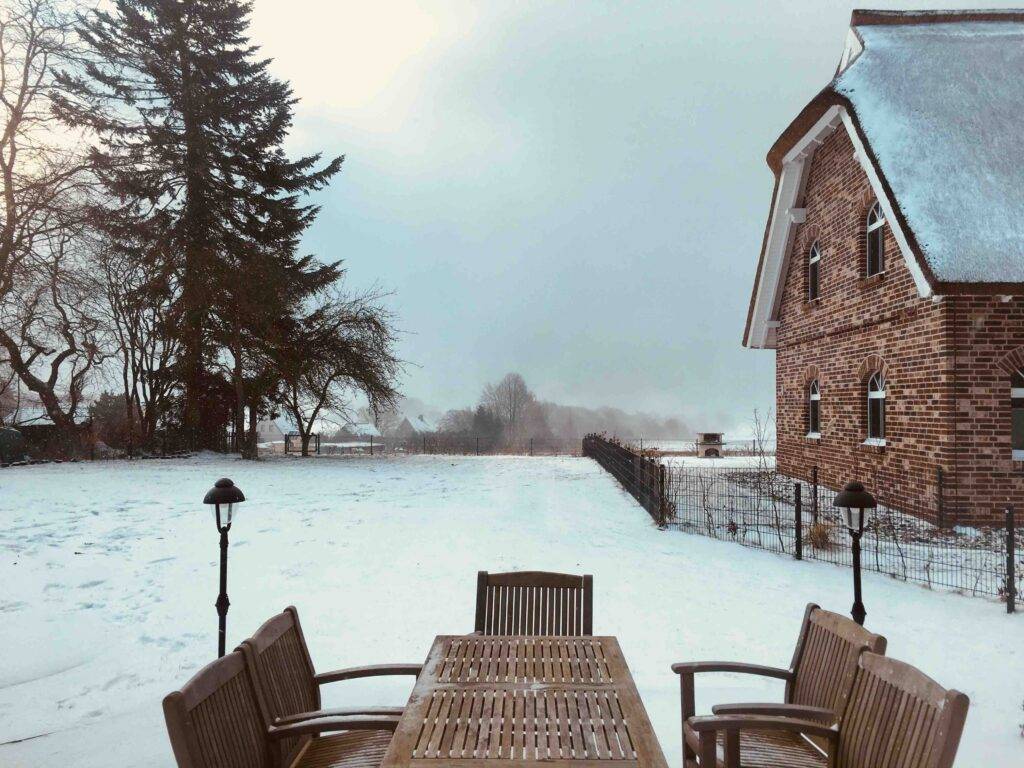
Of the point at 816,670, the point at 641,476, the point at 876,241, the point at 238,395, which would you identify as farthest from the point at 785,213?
the point at 238,395

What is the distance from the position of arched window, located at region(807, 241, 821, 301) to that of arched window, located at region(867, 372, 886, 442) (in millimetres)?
3132

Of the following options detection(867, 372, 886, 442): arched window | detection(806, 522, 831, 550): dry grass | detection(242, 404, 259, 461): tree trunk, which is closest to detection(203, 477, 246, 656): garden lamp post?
detection(806, 522, 831, 550): dry grass

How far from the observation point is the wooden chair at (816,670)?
8.42 ft

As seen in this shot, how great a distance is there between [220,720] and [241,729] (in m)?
0.18

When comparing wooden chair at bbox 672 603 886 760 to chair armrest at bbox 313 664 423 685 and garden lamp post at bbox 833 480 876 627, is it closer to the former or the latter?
chair armrest at bbox 313 664 423 685

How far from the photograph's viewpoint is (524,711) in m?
2.34

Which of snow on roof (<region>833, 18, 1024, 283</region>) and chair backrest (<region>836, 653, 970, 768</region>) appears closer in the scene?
chair backrest (<region>836, 653, 970, 768</region>)

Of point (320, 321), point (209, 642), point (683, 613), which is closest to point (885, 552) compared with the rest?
point (683, 613)

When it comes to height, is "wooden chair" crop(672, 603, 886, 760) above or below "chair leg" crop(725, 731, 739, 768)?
above

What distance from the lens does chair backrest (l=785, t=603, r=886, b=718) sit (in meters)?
2.56

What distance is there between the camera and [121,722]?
12.7 feet

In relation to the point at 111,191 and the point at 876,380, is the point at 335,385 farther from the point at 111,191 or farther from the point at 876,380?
the point at 876,380

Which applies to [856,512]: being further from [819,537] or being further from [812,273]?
[812,273]

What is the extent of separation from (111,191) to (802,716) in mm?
22012
